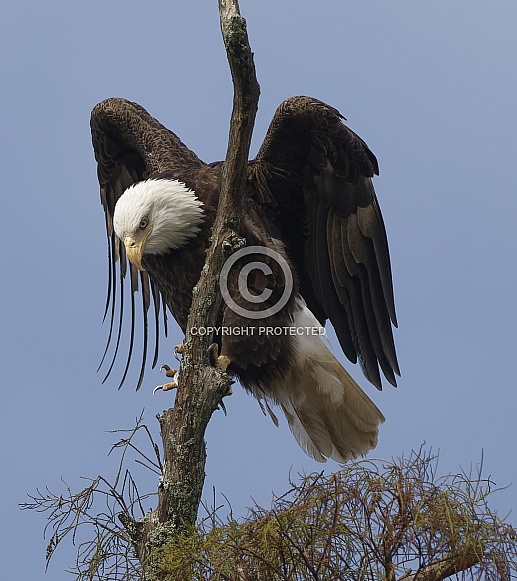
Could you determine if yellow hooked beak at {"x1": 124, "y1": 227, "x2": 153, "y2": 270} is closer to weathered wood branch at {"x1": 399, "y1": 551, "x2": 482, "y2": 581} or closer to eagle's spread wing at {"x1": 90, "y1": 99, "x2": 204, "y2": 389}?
eagle's spread wing at {"x1": 90, "y1": 99, "x2": 204, "y2": 389}

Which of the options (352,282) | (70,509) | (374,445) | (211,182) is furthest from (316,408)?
(70,509)

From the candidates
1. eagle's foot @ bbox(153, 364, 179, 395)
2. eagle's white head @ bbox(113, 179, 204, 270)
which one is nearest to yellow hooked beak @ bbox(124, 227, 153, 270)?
eagle's white head @ bbox(113, 179, 204, 270)

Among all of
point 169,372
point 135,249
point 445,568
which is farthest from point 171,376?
point 445,568

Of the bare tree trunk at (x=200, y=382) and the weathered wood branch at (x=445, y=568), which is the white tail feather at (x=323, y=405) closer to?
the bare tree trunk at (x=200, y=382)

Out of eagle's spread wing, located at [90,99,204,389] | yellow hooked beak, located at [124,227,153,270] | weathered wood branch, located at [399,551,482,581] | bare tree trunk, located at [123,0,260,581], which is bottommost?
weathered wood branch, located at [399,551,482,581]

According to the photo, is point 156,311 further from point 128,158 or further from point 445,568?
point 445,568

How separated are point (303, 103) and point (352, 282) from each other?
1018 mm

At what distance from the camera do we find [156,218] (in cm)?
496

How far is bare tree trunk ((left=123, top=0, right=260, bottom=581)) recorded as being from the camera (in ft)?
12.8

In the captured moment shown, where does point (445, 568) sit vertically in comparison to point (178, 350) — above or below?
below

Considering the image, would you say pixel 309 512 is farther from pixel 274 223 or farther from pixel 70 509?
pixel 274 223

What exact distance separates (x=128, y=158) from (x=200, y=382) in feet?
8.14

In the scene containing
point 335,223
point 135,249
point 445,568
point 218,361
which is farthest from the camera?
point 335,223

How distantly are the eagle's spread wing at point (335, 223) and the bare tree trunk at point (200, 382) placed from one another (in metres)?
1.03
